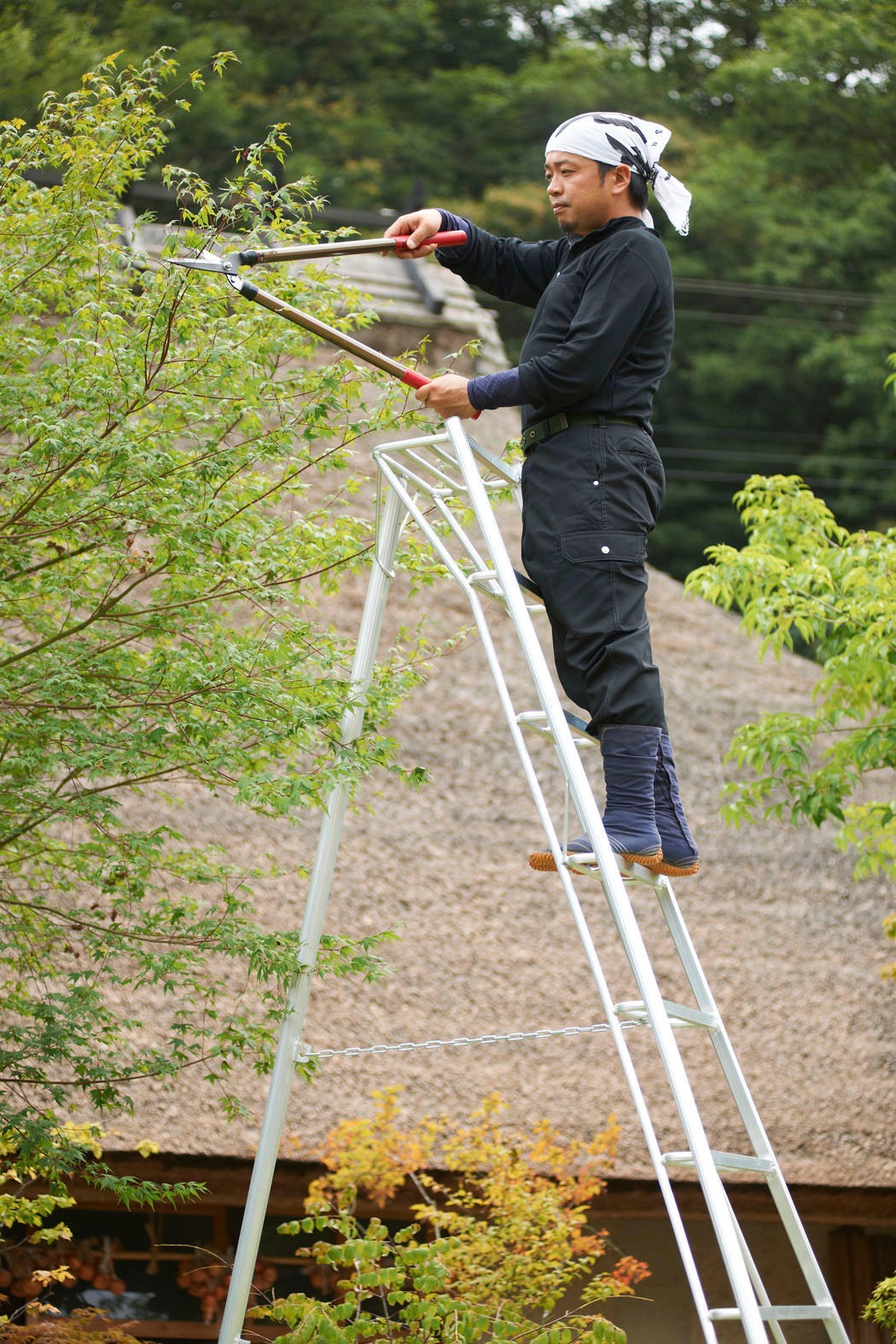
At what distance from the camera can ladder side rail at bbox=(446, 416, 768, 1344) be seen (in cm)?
213

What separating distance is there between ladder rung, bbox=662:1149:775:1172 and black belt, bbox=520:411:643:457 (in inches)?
A: 58.2

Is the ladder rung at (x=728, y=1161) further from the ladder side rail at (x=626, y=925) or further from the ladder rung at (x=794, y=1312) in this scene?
the ladder rung at (x=794, y=1312)

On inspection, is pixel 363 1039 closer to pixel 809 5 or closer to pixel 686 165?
pixel 686 165

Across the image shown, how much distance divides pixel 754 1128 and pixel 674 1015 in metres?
0.42

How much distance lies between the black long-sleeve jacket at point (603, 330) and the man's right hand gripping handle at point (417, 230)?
350mm

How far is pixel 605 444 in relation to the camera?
114 inches

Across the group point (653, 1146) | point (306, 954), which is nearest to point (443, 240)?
point (306, 954)

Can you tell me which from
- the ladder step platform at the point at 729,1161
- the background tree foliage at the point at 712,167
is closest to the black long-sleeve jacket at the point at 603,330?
the ladder step platform at the point at 729,1161

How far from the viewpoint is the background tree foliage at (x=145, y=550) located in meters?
3.57

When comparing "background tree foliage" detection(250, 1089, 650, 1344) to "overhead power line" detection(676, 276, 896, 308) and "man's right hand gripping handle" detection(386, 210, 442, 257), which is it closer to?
"man's right hand gripping handle" detection(386, 210, 442, 257)

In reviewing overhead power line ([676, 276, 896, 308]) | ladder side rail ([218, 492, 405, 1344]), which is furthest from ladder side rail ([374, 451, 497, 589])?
overhead power line ([676, 276, 896, 308])

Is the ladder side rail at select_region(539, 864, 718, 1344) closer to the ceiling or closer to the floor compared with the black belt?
closer to the floor

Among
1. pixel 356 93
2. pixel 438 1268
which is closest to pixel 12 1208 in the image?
pixel 438 1268

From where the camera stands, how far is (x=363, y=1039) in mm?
5715
